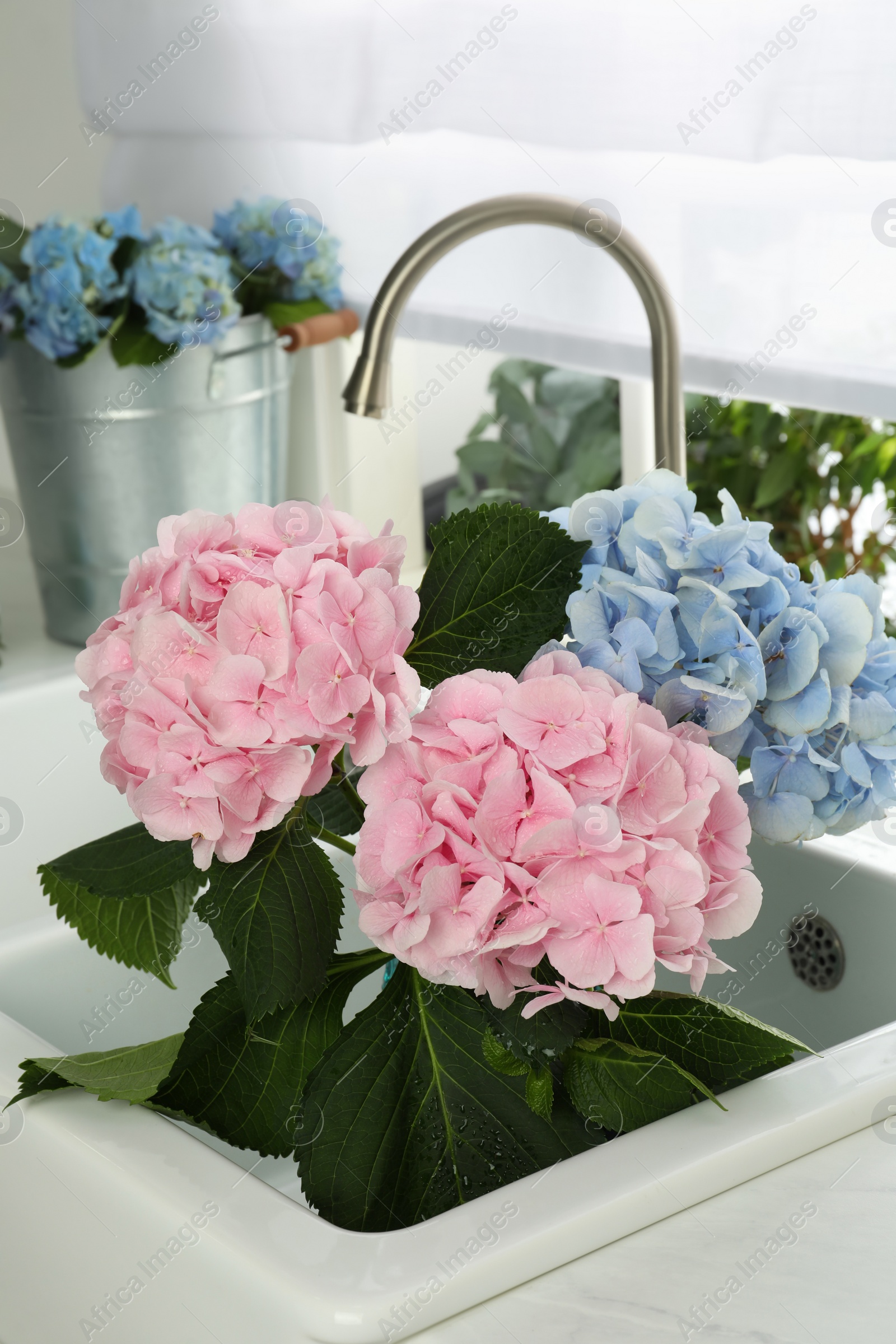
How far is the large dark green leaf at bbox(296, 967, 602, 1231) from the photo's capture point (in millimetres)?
402

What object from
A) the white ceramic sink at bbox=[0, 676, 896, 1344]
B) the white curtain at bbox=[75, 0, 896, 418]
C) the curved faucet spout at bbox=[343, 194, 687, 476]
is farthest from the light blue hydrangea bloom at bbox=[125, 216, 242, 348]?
the white ceramic sink at bbox=[0, 676, 896, 1344]

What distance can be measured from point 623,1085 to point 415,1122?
69 millimetres

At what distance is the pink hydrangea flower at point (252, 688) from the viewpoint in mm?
366

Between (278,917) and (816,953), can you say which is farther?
(816,953)

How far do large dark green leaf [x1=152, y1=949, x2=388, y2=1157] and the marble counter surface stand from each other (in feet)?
0.34

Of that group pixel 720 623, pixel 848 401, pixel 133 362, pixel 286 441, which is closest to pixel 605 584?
pixel 720 623

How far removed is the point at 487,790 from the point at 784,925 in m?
0.32

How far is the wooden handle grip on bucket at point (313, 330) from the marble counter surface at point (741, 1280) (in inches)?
35.6

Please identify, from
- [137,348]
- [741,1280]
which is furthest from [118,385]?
[741,1280]

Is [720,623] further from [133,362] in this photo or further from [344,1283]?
[133,362]

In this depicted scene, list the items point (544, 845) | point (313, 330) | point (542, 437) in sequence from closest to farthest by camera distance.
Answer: point (544, 845), point (313, 330), point (542, 437)

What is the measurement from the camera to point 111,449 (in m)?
1.09

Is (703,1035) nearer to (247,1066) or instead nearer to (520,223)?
(247,1066)

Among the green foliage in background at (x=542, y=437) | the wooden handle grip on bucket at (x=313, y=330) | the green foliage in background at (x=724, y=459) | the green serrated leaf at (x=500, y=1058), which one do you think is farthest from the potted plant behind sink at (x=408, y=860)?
the green foliage in background at (x=542, y=437)
